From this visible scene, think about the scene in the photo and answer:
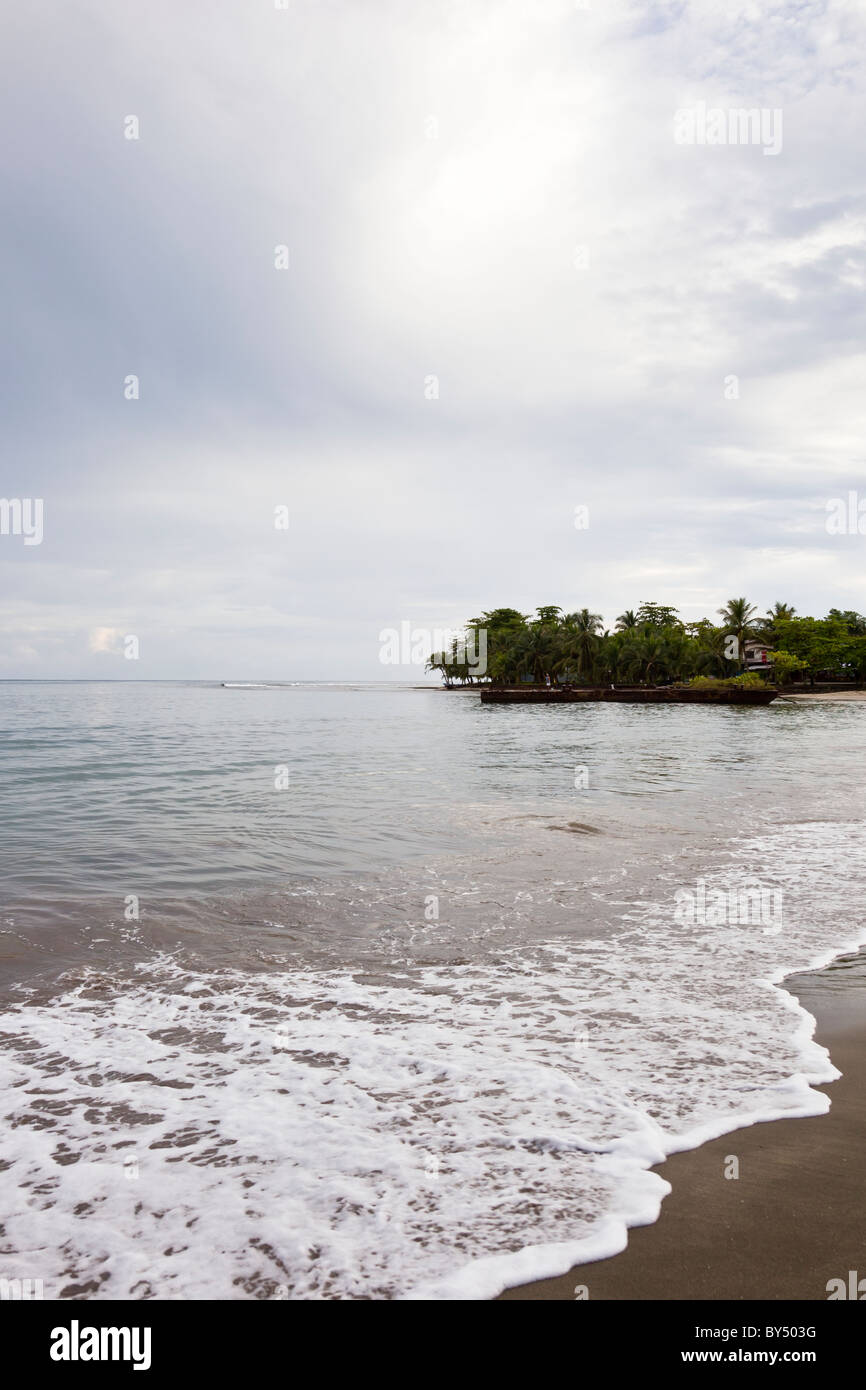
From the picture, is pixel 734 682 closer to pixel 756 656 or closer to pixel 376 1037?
pixel 756 656

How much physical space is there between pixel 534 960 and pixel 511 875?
3313 millimetres

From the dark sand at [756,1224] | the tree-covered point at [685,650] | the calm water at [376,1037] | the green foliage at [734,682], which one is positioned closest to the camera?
the dark sand at [756,1224]

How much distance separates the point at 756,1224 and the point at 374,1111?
6.10ft

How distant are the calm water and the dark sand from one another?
0.12 m

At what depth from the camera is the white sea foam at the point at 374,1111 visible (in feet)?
Result: 9.41

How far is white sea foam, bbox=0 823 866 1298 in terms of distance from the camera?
9.41ft

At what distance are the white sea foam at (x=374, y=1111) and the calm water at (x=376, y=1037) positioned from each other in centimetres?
2

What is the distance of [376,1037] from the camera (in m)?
4.84

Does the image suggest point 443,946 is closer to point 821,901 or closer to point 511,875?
point 511,875
